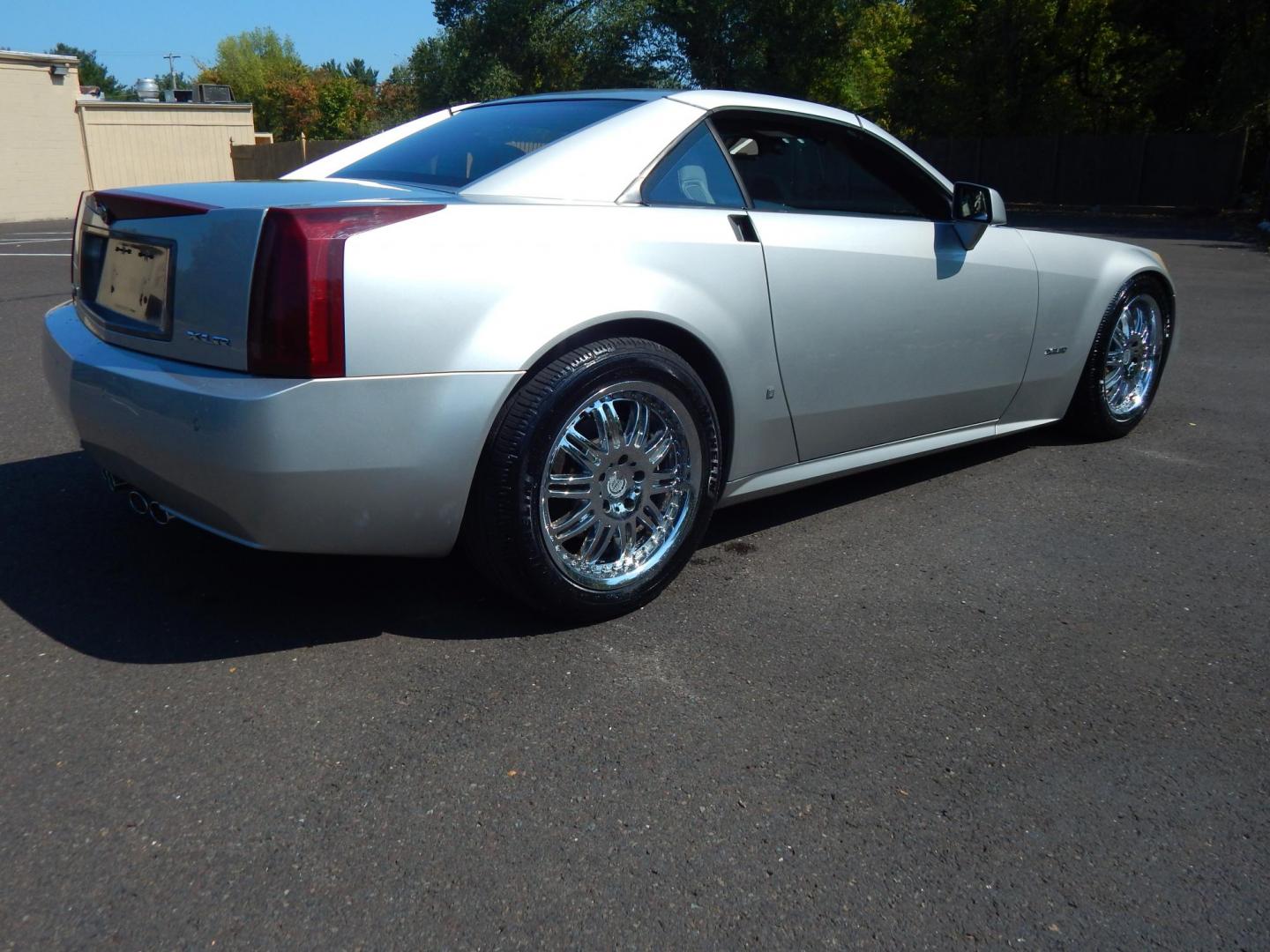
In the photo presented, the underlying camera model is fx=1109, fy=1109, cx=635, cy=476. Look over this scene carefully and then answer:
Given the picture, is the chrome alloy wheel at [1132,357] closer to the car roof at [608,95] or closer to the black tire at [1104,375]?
the black tire at [1104,375]

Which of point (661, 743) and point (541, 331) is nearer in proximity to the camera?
point (661, 743)

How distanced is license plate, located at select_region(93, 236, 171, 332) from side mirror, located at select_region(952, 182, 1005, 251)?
277 centimetres

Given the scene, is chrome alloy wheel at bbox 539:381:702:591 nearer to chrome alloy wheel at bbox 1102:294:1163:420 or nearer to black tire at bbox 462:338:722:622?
black tire at bbox 462:338:722:622

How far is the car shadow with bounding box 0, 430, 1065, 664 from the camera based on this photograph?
9.96 ft

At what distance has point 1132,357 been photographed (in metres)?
5.25

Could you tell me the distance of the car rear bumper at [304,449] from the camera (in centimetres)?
261

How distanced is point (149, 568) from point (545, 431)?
1.44 metres

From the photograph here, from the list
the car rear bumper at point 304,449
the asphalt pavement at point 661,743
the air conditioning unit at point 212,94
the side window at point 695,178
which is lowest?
the asphalt pavement at point 661,743

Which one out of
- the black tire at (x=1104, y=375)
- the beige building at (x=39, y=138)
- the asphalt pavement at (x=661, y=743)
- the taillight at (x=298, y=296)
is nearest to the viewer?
the asphalt pavement at (x=661, y=743)

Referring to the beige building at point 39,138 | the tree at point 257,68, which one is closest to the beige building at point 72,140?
the beige building at point 39,138

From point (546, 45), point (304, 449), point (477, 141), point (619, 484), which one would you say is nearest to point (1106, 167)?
point (546, 45)

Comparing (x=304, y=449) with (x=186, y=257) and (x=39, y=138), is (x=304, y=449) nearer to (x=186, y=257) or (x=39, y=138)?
(x=186, y=257)

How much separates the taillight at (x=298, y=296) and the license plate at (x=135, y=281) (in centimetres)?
41

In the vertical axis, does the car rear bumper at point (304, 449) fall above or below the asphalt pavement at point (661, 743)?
above
